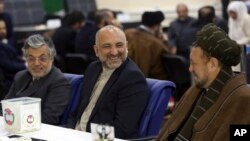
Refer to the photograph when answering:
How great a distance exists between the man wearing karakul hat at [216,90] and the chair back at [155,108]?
0.60 metres

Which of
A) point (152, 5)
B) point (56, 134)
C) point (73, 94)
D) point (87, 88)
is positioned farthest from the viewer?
point (152, 5)

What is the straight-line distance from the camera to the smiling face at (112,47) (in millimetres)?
3857

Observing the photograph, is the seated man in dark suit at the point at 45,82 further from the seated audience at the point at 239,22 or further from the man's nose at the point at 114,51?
the seated audience at the point at 239,22

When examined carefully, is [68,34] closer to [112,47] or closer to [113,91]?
[112,47]

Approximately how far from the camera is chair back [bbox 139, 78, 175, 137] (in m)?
3.67

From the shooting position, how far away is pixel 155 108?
12.0 ft

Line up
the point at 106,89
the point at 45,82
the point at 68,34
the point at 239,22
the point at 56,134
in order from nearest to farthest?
the point at 56,134 < the point at 106,89 < the point at 45,82 < the point at 68,34 < the point at 239,22

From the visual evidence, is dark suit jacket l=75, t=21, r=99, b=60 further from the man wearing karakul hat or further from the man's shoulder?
the man wearing karakul hat

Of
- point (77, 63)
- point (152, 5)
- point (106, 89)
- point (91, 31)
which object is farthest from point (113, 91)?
point (152, 5)

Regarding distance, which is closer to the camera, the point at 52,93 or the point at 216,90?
the point at 216,90

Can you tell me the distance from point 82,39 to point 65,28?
2.45ft

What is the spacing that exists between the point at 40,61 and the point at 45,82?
0.49 feet

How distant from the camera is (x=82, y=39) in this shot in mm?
8188

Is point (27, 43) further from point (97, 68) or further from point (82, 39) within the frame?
point (82, 39)
